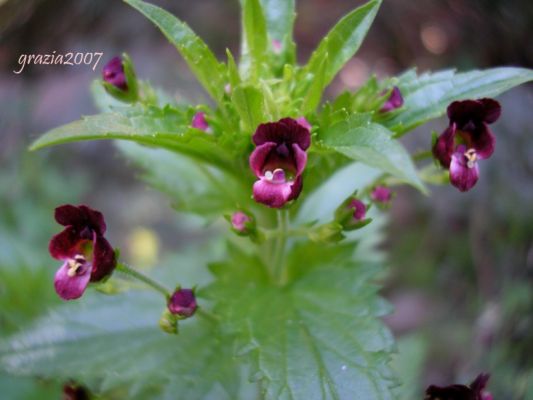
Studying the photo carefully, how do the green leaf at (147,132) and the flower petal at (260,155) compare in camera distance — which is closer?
the green leaf at (147,132)

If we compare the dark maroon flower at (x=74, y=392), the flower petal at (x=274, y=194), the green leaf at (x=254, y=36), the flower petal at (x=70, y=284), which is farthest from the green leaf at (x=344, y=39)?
A: the dark maroon flower at (x=74, y=392)

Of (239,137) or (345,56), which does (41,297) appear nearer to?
(239,137)

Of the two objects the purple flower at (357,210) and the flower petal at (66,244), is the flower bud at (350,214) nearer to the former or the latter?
the purple flower at (357,210)

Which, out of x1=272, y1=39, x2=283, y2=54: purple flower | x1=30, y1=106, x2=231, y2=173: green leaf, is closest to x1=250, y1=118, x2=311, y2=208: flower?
x1=30, y1=106, x2=231, y2=173: green leaf

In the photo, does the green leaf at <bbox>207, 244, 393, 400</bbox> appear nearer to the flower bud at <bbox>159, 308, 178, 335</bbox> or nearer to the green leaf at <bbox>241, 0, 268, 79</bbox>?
the flower bud at <bbox>159, 308, 178, 335</bbox>

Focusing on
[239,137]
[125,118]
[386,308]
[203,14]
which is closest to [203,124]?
[239,137]

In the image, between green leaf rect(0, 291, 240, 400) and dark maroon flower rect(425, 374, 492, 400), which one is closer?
dark maroon flower rect(425, 374, 492, 400)
